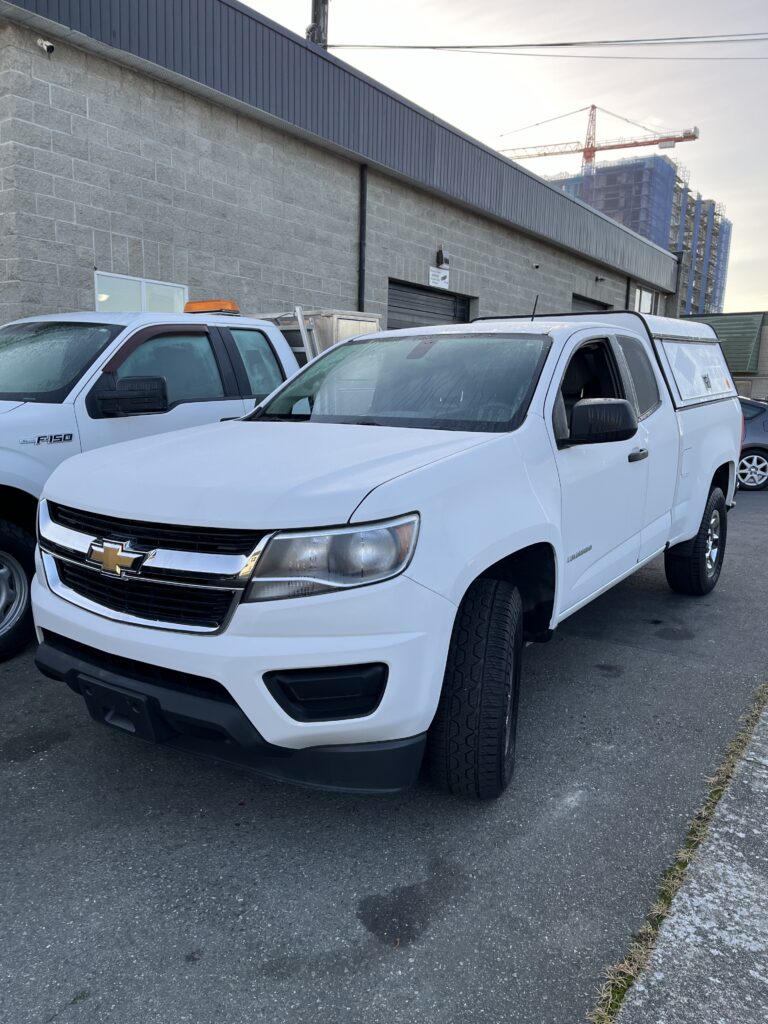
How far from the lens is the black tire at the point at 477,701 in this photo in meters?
2.60

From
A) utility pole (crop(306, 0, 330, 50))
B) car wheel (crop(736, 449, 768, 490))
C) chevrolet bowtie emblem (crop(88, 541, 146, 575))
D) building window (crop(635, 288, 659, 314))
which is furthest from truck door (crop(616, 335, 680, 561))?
building window (crop(635, 288, 659, 314))

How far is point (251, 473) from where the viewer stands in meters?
2.53

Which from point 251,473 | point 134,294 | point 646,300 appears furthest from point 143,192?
point 646,300

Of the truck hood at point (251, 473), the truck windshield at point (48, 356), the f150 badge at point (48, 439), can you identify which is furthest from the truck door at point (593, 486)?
the truck windshield at point (48, 356)

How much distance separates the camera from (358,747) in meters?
2.30

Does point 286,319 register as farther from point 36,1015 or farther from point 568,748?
point 36,1015

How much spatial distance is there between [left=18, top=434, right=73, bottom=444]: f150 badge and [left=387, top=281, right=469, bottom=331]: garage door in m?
10.3

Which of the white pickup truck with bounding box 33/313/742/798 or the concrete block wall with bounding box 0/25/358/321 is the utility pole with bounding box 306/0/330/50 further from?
the white pickup truck with bounding box 33/313/742/798

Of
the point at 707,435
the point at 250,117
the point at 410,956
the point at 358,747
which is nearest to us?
the point at 410,956

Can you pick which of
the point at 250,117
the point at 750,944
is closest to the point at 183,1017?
the point at 750,944

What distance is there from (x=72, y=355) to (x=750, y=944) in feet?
14.4

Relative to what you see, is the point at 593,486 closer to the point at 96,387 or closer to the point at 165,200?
the point at 96,387

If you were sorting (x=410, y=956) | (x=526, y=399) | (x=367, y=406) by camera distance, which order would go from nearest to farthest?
(x=410, y=956)
(x=526, y=399)
(x=367, y=406)

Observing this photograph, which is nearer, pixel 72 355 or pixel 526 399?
pixel 526 399
